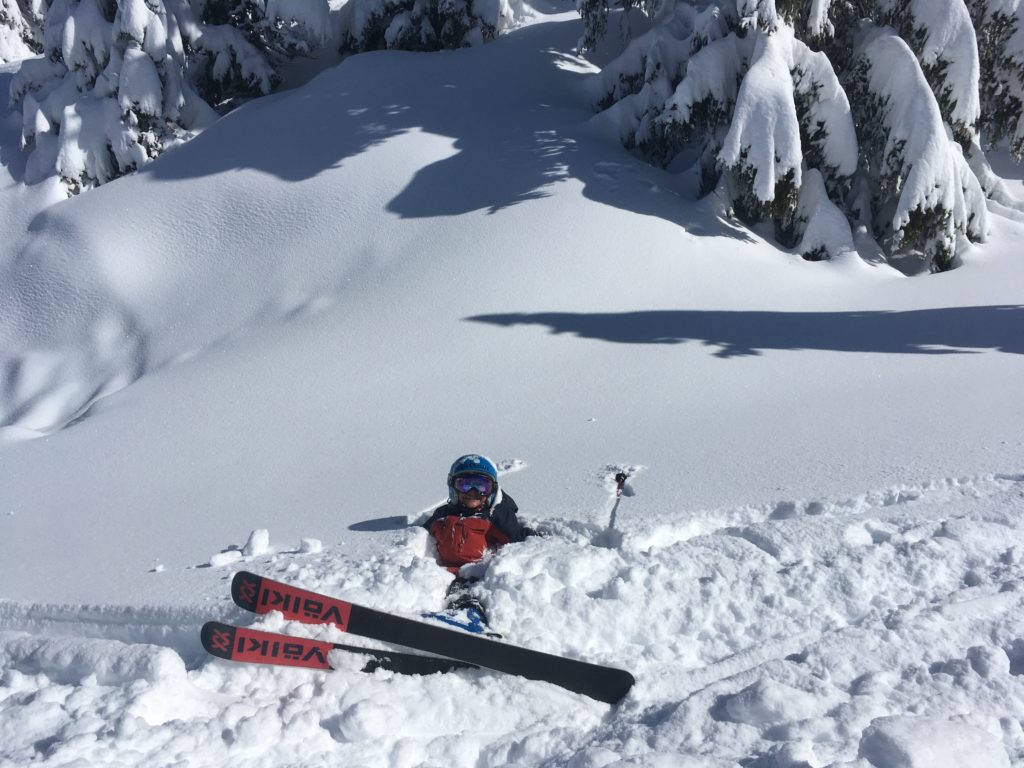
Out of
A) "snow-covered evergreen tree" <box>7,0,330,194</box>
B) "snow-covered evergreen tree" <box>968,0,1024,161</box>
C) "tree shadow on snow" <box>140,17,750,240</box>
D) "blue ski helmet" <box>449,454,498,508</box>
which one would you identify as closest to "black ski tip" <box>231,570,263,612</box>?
"blue ski helmet" <box>449,454,498,508</box>

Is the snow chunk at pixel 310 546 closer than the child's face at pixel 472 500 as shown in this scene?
Yes

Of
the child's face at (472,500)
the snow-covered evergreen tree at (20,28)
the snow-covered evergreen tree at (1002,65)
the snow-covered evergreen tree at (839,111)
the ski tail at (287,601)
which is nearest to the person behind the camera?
A: the ski tail at (287,601)

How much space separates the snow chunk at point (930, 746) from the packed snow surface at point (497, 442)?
11 mm

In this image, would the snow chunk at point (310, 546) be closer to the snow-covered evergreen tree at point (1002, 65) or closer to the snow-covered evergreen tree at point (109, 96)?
the snow-covered evergreen tree at point (109, 96)

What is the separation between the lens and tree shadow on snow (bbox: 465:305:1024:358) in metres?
6.68

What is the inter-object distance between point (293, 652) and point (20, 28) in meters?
23.6

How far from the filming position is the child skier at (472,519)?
443 centimetres

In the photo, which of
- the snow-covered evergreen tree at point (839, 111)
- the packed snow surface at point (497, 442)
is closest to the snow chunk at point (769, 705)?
the packed snow surface at point (497, 442)

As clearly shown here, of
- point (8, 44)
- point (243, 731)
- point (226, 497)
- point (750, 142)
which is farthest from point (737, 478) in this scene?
point (8, 44)

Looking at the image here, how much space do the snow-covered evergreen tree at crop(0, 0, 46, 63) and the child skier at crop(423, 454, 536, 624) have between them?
849 inches

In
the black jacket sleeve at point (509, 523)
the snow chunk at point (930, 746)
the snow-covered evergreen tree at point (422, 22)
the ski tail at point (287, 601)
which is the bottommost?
the black jacket sleeve at point (509, 523)

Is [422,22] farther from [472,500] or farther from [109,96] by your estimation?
[472,500]

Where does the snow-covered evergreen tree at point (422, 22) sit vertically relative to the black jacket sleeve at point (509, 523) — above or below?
above

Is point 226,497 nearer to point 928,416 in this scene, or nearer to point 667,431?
point 667,431
